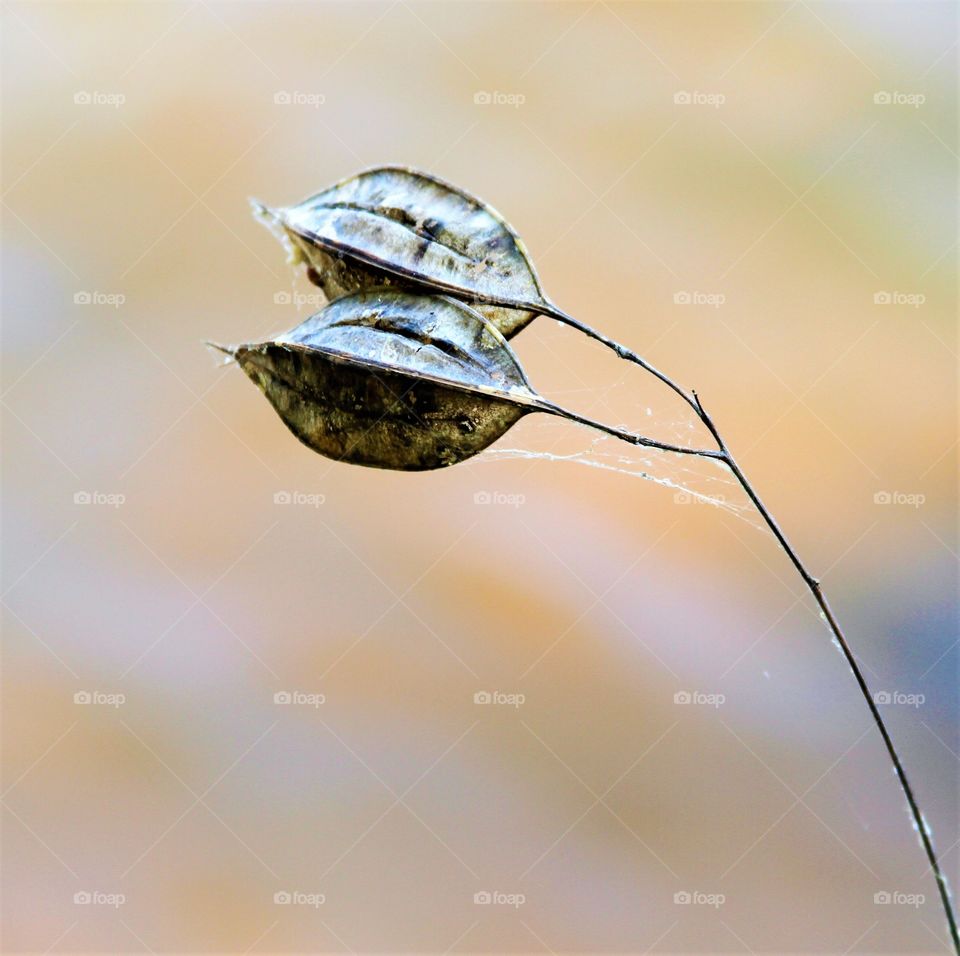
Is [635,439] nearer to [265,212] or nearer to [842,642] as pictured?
[842,642]

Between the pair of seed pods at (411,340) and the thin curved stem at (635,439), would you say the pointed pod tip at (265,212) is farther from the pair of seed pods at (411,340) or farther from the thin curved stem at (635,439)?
the thin curved stem at (635,439)

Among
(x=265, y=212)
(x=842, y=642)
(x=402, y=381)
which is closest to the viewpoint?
(x=842, y=642)

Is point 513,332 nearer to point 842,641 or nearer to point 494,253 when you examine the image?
point 494,253

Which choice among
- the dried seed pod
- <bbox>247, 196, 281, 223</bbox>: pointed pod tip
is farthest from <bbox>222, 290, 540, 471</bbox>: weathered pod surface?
<bbox>247, 196, 281, 223</bbox>: pointed pod tip

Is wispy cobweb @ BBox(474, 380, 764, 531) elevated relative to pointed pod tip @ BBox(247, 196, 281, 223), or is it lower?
lower

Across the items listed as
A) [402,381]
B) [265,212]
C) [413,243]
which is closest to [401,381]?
[402,381]

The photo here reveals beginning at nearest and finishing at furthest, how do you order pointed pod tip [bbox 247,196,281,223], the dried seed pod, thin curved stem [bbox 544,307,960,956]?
thin curved stem [bbox 544,307,960,956] < the dried seed pod < pointed pod tip [bbox 247,196,281,223]

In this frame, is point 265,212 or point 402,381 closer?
point 402,381

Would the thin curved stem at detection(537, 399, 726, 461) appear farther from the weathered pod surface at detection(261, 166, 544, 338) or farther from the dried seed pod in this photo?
the weathered pod surface at detection(261, 166, 544, 338)
